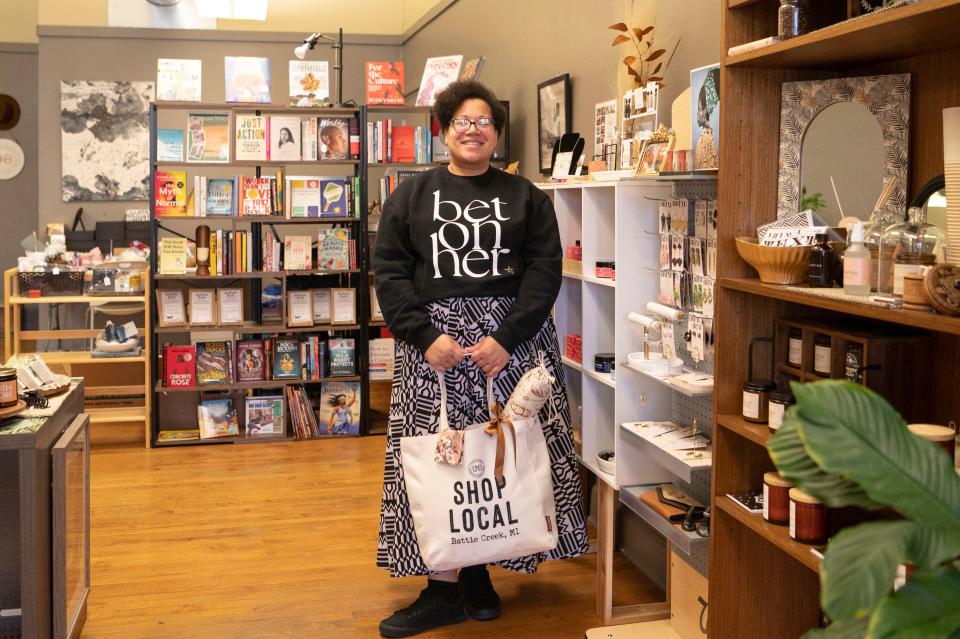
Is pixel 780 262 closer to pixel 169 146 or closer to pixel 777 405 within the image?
pixel 777 405

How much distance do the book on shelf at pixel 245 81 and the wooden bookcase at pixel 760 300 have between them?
4050 millimetres

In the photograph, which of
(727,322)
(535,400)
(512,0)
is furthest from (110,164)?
(727,322)

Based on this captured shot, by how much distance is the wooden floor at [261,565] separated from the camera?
320cm

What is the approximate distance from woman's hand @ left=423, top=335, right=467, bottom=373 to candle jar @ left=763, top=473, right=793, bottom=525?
1171 mm

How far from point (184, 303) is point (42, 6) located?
5165mm

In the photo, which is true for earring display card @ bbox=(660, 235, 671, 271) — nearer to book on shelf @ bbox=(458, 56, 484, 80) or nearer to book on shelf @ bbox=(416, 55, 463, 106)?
book on shelf @ bbox=(458, 56, 484, 80)

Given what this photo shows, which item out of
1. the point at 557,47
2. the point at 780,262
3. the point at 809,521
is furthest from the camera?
the point at 557,47

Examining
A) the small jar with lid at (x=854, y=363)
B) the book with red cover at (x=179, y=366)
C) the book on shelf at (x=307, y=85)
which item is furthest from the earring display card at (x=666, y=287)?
the book with red cover at (x=179, y=366)

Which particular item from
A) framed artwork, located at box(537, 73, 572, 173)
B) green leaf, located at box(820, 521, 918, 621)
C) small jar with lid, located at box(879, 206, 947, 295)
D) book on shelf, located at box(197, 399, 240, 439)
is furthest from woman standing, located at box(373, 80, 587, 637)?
book on shelf, located at box(197, 399, 240, 439)

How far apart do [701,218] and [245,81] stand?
11.8ft

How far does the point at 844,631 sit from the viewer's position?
1.18 m

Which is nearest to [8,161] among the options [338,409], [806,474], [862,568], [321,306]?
[321,306]

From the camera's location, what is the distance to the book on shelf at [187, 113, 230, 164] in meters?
5.67

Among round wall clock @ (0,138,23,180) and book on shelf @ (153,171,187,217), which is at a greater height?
round wall clock @ (0,138,23,180)
